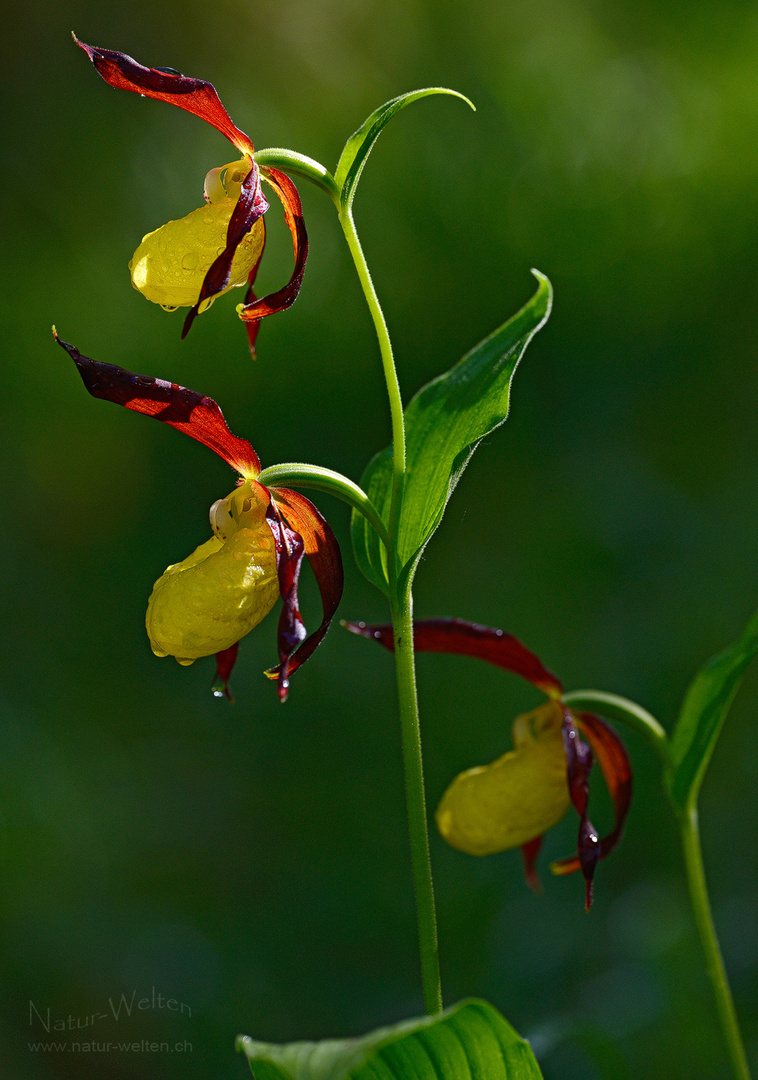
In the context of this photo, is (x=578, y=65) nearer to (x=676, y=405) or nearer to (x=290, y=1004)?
(x=676, y=405)

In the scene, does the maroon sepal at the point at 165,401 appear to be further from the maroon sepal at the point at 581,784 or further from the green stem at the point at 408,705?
the maroon sepal at the point at 581,784

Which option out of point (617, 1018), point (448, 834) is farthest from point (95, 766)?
point (448, 834)

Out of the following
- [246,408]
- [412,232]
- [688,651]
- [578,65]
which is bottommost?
[688,651]

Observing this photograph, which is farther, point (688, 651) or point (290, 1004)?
point (688, 651)

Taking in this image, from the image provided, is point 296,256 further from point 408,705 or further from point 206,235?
point 408,705

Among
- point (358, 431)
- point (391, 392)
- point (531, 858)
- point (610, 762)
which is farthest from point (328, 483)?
point (358, 431)

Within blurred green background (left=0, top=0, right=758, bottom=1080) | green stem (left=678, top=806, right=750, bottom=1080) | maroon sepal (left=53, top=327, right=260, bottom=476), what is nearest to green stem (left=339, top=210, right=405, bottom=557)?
maroon sepal (left=53, top=327, right=260, bottom=476)

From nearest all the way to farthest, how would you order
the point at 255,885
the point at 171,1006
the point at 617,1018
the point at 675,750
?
the point at 675,750
the point at 617,1018
the point at 171,1006
the point at 255,885
